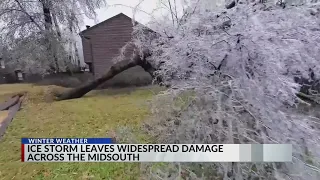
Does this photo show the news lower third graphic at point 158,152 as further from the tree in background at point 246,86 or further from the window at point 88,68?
the window at point 88,68

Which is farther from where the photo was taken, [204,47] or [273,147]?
[204,47]

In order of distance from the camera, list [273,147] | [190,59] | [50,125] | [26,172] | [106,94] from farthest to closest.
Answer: [106,94] < [50,125] < [26,172] < [190,59] < [273,147]

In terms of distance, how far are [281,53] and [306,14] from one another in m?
0.64

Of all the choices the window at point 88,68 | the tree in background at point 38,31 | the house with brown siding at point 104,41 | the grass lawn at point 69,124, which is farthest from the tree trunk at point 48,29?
the grass lawn at point 69,124

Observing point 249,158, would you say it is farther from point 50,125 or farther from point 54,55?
point 54,55

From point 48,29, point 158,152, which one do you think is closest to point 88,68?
point 48,29

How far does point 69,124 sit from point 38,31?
4749 millimetres

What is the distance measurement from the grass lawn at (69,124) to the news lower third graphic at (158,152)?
29cm

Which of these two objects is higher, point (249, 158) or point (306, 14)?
point (306, 14)

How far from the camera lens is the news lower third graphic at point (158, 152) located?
182cm

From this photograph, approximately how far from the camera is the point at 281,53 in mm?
1947

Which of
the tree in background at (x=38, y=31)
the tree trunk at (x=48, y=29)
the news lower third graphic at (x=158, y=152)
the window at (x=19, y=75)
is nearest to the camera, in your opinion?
the news lower third graphic at (x=158, y=152)

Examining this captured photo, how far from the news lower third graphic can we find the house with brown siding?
206 inches

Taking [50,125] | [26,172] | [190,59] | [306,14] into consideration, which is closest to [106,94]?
[50,125]
